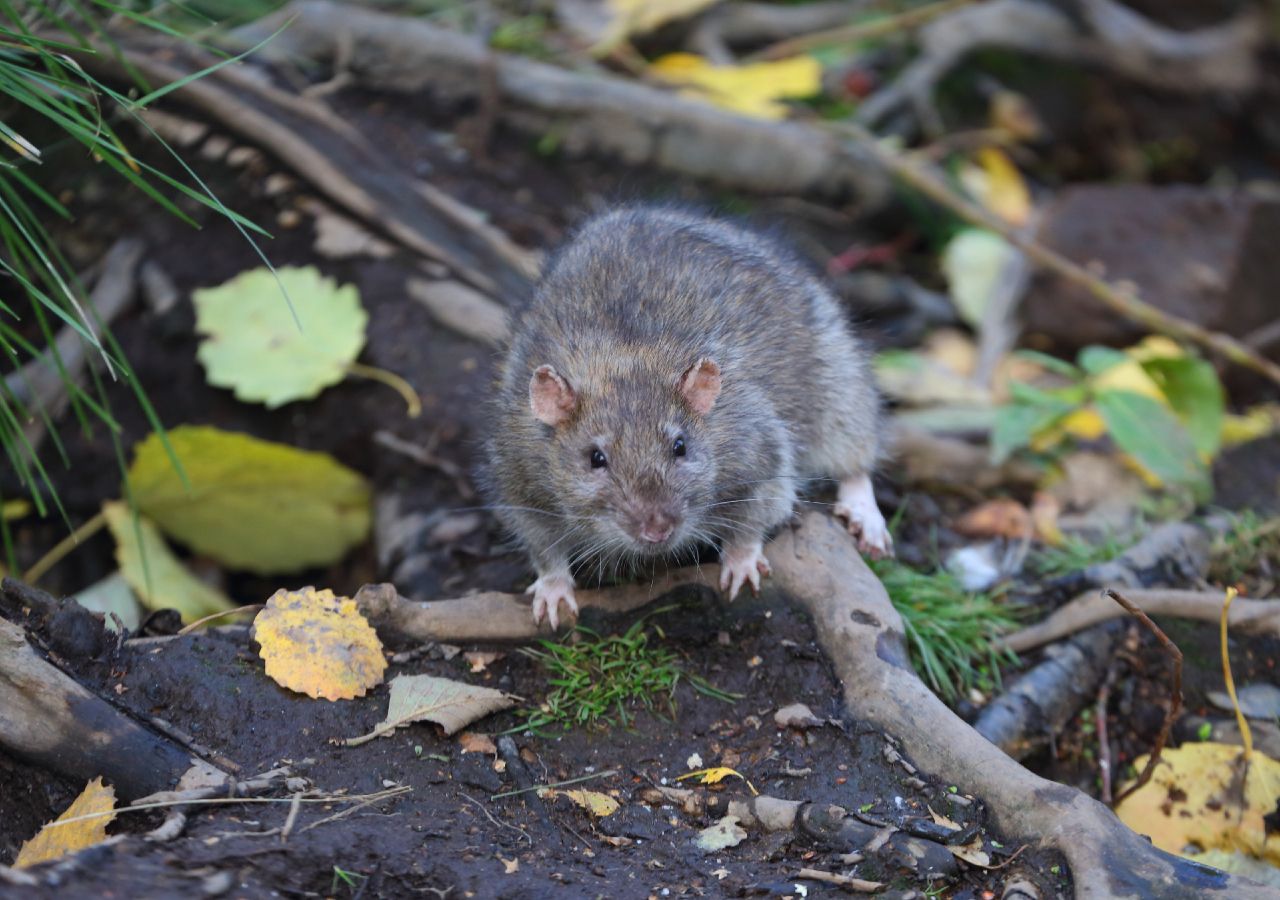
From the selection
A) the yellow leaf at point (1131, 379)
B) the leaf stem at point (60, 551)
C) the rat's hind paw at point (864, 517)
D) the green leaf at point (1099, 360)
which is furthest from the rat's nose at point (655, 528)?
the yellow leaf at point (1131, 379)

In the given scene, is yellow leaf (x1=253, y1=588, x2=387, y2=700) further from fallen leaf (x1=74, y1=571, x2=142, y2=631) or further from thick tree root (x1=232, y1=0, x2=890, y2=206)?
thick tree root (x1=232, y1=0, x2=890, y2=206)

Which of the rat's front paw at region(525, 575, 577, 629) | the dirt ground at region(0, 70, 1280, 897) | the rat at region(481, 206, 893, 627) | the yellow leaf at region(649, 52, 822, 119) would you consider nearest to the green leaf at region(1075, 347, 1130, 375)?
the dirt ground at region(0, 70, 1280, 897)

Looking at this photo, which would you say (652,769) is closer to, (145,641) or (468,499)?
(145,641)

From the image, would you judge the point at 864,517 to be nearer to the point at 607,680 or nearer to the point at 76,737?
the point at 607,680

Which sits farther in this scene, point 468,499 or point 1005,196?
point 1005,196

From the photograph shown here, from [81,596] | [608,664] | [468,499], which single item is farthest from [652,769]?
[81,596]

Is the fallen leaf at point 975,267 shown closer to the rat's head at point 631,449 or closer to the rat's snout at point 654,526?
the rat's head at point 631,449
